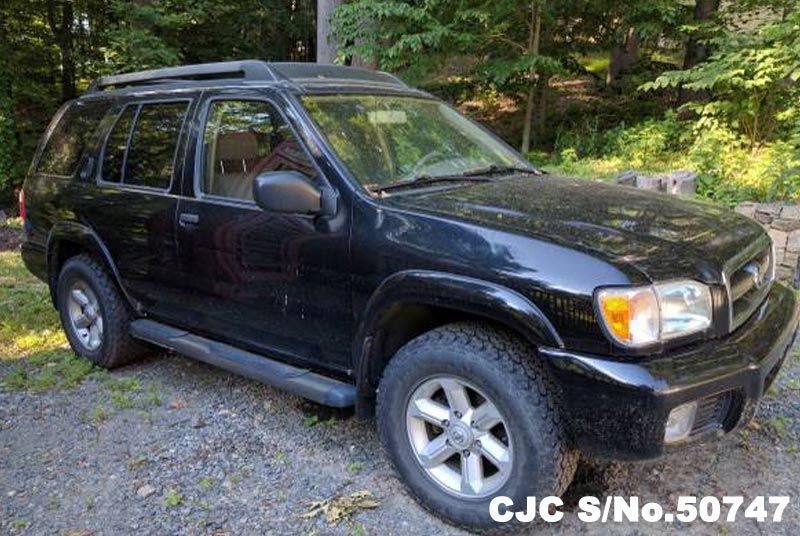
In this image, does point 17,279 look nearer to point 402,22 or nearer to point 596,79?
point 402,22

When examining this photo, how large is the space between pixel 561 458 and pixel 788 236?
4.43m

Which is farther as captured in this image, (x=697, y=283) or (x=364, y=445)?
(x=364, y=445)

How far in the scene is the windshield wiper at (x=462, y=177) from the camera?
10.9 ft

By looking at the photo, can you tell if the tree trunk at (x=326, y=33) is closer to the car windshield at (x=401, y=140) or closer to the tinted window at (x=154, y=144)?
the tinted window at (x=154, y=144)

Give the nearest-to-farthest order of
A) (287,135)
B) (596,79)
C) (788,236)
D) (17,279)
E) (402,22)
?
(287,135) < (788,236) < (17,279) < (402,22) < (596,79)

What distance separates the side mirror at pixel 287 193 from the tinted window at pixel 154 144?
119 cm

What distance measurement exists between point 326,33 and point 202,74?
24.3 feet

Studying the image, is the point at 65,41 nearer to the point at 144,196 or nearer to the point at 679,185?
the point at 144,196

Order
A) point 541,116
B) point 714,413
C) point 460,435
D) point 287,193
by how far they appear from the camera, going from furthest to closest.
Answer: point 541,116 < point 287,193 < point 460,435 < point 714,413

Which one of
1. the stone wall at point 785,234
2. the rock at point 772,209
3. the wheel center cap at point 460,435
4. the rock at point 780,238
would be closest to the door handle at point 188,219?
the wheel center cap at point 460,435

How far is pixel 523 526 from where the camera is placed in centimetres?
280

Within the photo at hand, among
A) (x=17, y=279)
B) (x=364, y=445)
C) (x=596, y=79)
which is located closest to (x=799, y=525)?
(x=364, y=445)

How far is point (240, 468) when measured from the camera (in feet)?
11.5

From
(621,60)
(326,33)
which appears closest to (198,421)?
(326,33)
